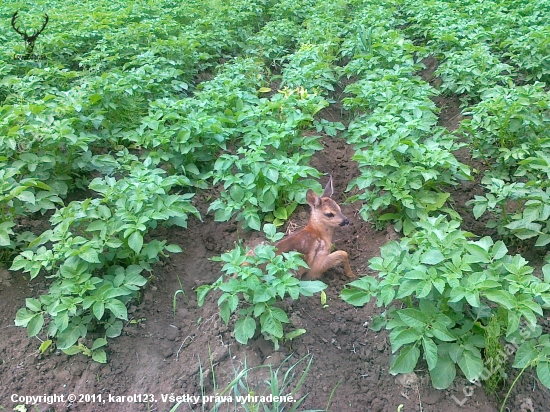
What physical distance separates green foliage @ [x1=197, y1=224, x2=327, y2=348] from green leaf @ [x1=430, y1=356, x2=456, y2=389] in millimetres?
752

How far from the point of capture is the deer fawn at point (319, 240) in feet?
11.1

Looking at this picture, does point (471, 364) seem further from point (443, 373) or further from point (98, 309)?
point (98, 309)

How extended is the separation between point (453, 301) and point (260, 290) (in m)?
1.00

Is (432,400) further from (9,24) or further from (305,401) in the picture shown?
(9,24)

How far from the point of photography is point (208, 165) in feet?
15.0

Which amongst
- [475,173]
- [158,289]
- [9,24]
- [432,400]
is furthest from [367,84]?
[9,24]

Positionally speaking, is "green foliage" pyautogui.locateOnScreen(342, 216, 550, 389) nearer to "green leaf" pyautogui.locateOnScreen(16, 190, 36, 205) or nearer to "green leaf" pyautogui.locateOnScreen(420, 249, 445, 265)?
"green leaf" pyautogui.locateOnScreen(420, 249, 445, 265)

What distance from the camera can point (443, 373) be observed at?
2.58 meters

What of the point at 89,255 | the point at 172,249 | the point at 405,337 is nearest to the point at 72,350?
the point at 89,255

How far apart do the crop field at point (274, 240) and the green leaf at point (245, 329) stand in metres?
0.02

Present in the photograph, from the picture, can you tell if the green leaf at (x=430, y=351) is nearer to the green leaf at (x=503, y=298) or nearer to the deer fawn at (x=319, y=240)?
the green leaf at (x=503, y=298)

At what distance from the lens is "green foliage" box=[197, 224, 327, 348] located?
280 cm

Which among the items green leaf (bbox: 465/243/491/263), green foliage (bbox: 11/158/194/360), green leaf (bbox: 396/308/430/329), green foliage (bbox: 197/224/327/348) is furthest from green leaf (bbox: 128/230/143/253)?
green leaf (bbox: 465/243/491/263)

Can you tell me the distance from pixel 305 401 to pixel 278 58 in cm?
507
